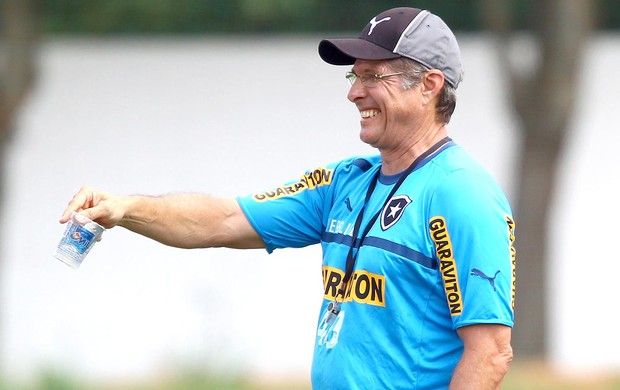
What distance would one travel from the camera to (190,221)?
412cm

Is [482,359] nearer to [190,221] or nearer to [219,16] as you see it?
[190,221]

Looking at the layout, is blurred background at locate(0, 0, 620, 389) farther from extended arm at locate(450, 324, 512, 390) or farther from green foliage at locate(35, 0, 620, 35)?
extended arm at locate(450, 324, 512, 390)

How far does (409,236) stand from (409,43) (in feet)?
1.71

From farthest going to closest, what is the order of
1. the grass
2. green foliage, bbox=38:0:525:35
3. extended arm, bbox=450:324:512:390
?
green foliage, bbox=38:0:525:35, the grass, extended arm, bbox=450:324:512:390

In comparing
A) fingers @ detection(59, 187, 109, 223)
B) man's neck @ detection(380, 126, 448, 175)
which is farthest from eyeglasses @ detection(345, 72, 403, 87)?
fingers @ detection(59, 187, 109, 223)

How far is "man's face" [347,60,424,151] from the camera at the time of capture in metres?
3.68

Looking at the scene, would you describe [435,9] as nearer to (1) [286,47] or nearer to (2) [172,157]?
(1) [286,47]

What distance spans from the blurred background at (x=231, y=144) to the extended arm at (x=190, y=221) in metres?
5.38

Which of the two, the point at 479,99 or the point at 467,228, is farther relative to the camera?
the point at 479,99

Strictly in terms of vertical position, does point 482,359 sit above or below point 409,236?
below

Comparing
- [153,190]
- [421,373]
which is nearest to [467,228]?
[421,373]

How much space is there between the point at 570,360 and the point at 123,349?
3.26 m

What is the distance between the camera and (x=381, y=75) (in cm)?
369

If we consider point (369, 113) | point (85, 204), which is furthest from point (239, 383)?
point (369, 113)
